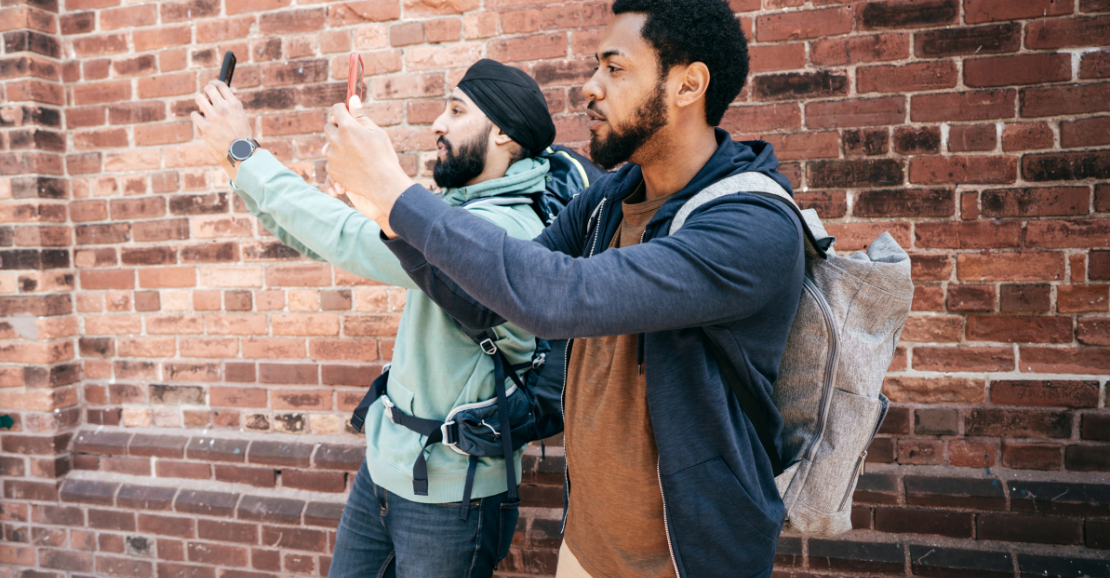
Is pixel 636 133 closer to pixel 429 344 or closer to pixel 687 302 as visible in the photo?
pixel 687 302

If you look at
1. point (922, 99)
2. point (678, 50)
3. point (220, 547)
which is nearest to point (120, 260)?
point (220, 547)

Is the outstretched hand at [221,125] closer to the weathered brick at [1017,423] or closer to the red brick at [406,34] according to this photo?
the red brick at [406,34]

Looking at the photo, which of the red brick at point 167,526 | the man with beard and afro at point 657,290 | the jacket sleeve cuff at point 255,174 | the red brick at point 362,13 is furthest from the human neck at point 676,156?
the red brick at point 167,526

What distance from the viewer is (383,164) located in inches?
42.2

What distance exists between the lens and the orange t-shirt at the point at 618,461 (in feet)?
4.00

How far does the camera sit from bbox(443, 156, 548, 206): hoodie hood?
1748 millimetres

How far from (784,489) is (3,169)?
11.4ft

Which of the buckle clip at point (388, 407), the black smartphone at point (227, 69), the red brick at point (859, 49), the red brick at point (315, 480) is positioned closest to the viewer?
the black smartphone at point (227, 69)

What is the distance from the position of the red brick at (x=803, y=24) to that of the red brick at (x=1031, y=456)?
5.15 feet

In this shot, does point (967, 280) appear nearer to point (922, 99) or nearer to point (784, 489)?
point (922, 99)

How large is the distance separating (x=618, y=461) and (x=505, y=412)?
1.61ft

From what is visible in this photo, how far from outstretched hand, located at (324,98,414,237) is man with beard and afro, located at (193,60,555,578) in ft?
1.14

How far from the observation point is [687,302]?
97cm

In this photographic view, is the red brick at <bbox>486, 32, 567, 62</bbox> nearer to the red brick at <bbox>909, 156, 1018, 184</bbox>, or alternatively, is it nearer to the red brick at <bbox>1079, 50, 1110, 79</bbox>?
the red brick at <bbox>909, 156, 1018, 184</bbox>
